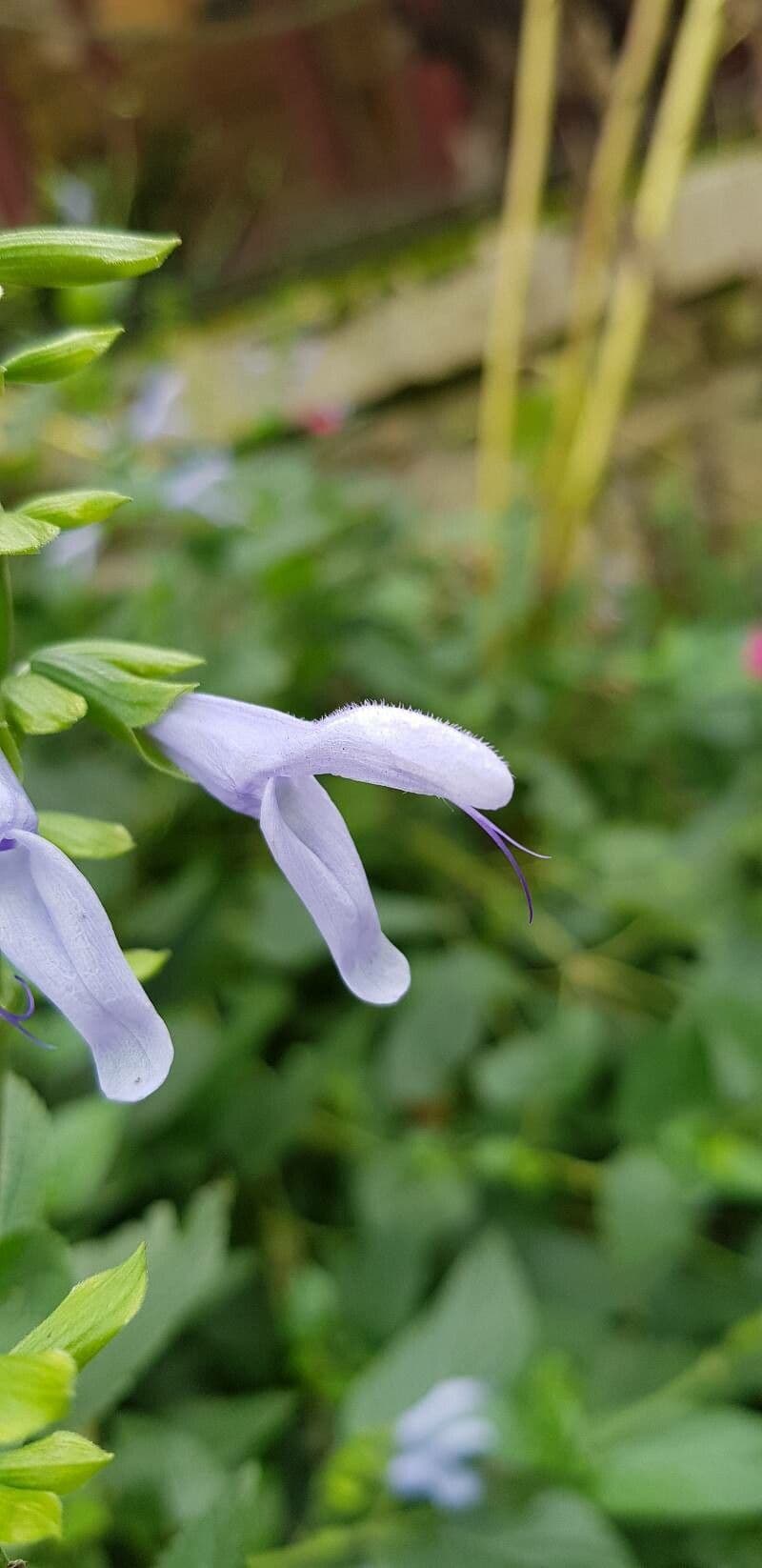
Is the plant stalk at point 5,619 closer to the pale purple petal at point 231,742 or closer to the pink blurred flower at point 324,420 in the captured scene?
the pale purple petal at point 231,742

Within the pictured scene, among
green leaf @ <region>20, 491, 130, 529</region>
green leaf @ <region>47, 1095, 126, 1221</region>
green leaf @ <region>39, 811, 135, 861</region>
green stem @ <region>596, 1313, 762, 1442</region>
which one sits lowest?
green stem @ <region>596, 1313, 762, 1442</region>

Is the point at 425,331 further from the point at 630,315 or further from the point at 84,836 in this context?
the point at 84,836

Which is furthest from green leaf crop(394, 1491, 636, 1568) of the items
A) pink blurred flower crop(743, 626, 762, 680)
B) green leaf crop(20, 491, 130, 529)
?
pink blurred flower crop(743, 626, 762, 680)

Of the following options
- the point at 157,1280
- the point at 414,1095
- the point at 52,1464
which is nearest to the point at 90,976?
the point at 52,1464

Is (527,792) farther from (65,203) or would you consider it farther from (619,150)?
(65,203)

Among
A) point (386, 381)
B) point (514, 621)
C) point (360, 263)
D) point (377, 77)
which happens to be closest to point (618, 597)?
point (514, 621)

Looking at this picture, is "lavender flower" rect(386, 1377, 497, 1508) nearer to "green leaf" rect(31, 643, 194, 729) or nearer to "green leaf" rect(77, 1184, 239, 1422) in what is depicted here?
"green leaf" rect(77, 1184, 239, 1422)
